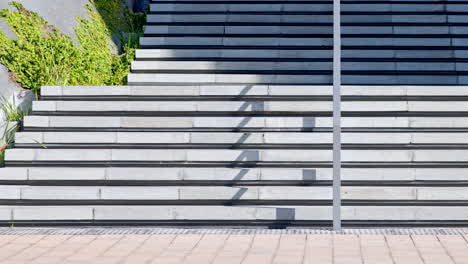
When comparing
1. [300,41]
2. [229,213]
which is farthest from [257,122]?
[300,41]

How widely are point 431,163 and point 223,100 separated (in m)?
2.70

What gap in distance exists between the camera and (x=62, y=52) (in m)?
11.6

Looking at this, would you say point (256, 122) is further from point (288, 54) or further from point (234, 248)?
point (234, 248)

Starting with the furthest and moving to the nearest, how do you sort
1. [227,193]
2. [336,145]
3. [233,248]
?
1. [227,193]
2. [336,145]
3. [233,248]

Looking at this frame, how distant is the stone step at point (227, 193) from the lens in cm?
909

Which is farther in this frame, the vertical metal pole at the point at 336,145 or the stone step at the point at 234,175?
the stone step at the point at 234,175

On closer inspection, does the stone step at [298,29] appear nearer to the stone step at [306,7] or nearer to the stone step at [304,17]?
the stone step at [304,17]

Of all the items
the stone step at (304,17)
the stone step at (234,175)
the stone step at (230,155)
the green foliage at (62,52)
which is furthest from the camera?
the stone step at (304,17)

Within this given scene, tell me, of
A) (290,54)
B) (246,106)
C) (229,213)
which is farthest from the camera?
(290,54)

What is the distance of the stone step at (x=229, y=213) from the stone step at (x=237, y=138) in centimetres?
112

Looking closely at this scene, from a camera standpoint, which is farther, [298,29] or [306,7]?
[306,7]

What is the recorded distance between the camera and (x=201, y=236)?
8125 mm

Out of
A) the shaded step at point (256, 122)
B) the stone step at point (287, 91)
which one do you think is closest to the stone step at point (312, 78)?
the stone step at point (287, 91)

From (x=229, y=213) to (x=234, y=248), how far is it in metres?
1.45
